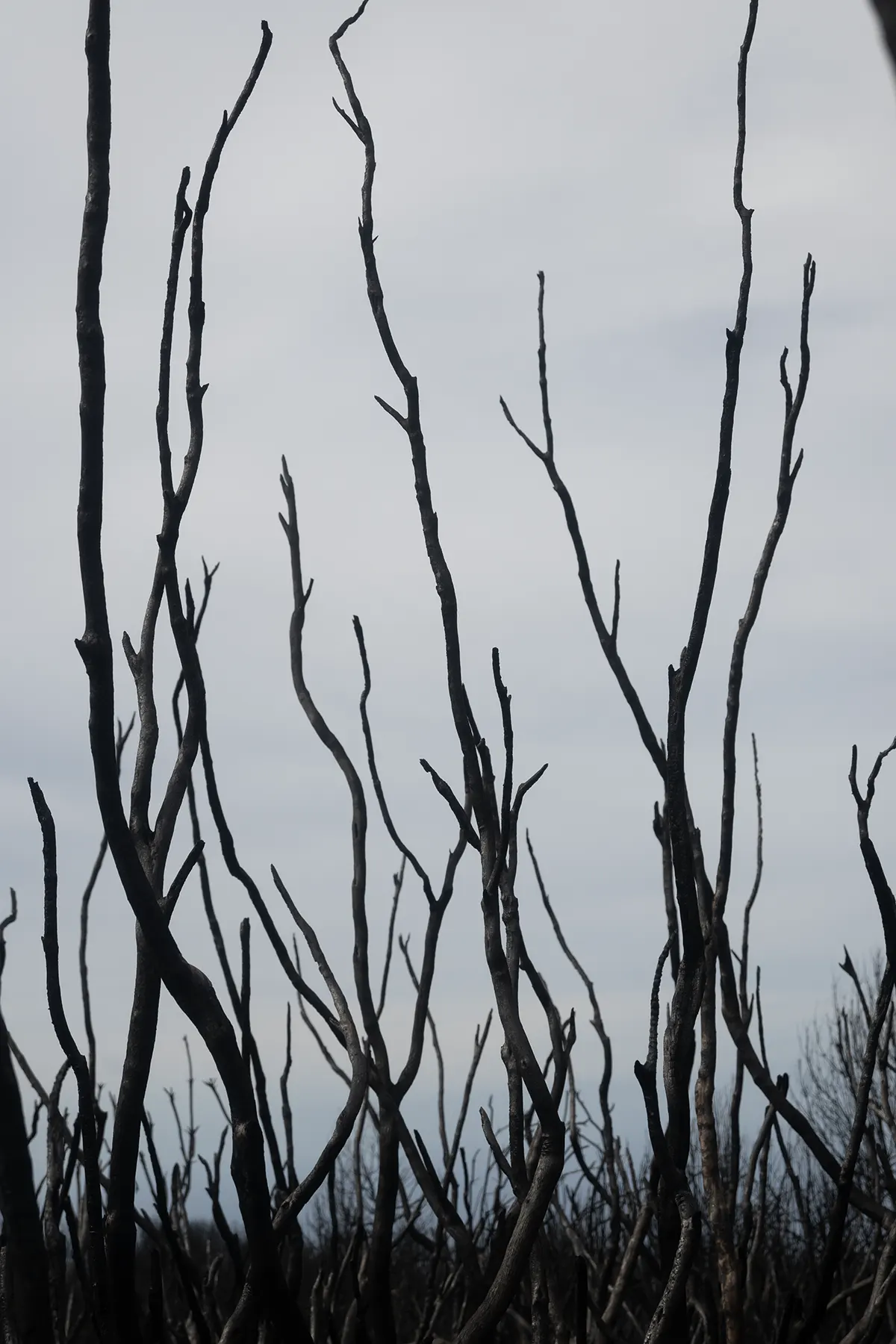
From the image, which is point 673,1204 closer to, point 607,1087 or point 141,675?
point 141,675

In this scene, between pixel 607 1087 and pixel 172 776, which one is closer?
pixel 172 776

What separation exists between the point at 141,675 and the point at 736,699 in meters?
0.67

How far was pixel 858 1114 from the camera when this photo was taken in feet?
4.37

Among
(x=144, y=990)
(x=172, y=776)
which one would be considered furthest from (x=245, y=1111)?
(x=172, y=776)

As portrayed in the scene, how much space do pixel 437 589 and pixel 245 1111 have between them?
497 millimetres

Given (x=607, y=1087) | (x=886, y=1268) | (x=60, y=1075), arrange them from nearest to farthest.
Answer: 1. (x=886, y=1268)
2. (x=60, y=1075)
3. (x=607, y=1087)

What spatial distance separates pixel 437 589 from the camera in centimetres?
120

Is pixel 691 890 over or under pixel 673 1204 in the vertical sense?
over

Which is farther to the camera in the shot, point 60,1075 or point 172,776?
point 60,1075

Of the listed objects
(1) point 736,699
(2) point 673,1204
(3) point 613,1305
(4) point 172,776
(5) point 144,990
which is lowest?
(3) point 613,1305

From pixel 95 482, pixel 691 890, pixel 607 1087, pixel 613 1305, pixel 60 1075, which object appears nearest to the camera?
pixel 95 482

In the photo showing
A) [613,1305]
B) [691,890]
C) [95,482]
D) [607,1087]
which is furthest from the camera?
[607,1087]

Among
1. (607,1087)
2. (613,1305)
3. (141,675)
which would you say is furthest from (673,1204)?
(607,1087)

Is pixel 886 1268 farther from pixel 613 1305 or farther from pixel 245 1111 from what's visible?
pixel 245 1111
